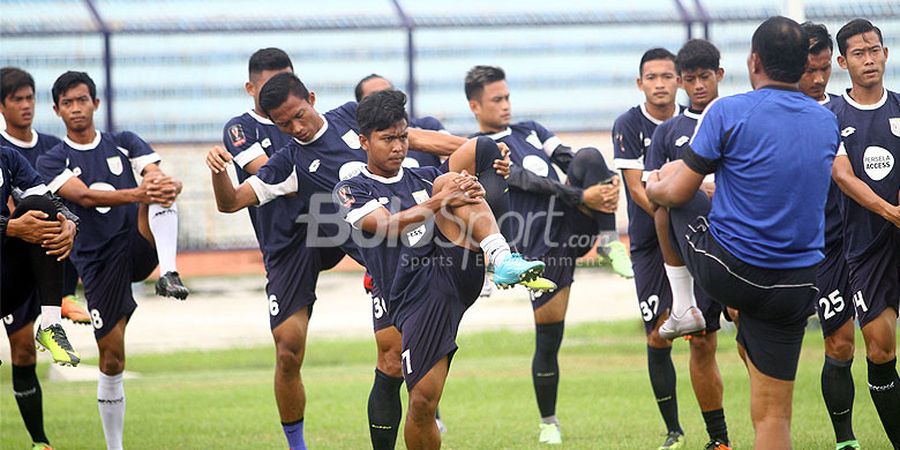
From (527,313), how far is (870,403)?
780cm

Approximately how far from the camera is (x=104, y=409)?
9078 mm

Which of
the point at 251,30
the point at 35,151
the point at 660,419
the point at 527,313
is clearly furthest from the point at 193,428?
the point at 527,313

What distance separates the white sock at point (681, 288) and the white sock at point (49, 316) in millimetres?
3919

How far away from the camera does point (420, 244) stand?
6973 mm

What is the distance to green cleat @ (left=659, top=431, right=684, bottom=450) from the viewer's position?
28.6 feet

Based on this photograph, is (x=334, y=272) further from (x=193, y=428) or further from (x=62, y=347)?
(x=62, y=347)

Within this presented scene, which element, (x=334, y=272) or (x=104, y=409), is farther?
(x=334, y=272)

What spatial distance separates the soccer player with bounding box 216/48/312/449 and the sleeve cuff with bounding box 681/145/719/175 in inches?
134

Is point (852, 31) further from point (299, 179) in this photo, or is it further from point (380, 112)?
point (299, 179)

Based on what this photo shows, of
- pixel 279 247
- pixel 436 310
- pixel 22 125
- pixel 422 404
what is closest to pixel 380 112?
pixel 436 310

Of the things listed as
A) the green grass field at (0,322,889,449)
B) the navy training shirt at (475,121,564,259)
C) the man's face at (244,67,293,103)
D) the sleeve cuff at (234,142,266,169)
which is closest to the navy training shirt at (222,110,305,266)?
the sleeve cuff at (234,142,266,169)

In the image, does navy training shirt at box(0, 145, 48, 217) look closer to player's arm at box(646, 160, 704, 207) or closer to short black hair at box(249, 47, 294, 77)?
short black hair at box(249, 47, 294, 77)

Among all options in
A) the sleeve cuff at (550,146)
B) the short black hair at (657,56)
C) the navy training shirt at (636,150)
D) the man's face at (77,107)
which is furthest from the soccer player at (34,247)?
the short black hair at (657,56)

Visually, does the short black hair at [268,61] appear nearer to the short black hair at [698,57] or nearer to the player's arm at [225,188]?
the player's arm at [225,188]
